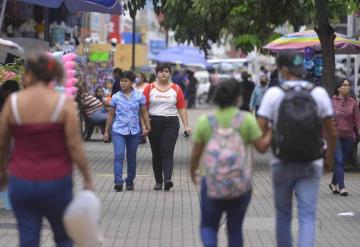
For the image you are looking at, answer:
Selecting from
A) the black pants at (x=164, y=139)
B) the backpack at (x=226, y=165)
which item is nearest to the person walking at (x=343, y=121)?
the black pants at (x=164, y=139)

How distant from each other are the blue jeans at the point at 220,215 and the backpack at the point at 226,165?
5.9 inches

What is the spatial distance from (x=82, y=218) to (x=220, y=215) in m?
1.23

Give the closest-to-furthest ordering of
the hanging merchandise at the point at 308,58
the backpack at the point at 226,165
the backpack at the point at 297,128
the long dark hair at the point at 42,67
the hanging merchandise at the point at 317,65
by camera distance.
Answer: the long dark hair at the point at 42,67 < the backpack at the point at 226,165 < the backpack at the point at 297,128 < the hanging merchandise at the point at 308,58 < the hanging merchandise at the point at 317,65

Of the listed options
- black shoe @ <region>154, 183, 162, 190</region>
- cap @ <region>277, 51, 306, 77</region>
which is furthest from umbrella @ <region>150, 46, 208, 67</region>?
cap @ <region>277, 51, 306, 77</region>

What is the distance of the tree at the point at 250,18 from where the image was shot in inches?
648

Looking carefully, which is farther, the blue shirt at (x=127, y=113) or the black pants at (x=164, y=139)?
the black pants at (x=164, y=139)

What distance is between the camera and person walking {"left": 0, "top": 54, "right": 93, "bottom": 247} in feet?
21.1

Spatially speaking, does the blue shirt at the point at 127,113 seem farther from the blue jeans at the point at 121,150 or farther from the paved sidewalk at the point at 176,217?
the paved sidewalk at the point at 176,217

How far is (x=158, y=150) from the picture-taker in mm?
13422

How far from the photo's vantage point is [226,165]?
6824 millimetres

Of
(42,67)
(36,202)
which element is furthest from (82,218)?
(42,67)

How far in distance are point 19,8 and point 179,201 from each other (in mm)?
7824

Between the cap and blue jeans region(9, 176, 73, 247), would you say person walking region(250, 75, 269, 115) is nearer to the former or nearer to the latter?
the cap

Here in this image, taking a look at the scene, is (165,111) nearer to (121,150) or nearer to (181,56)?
(121,150)
